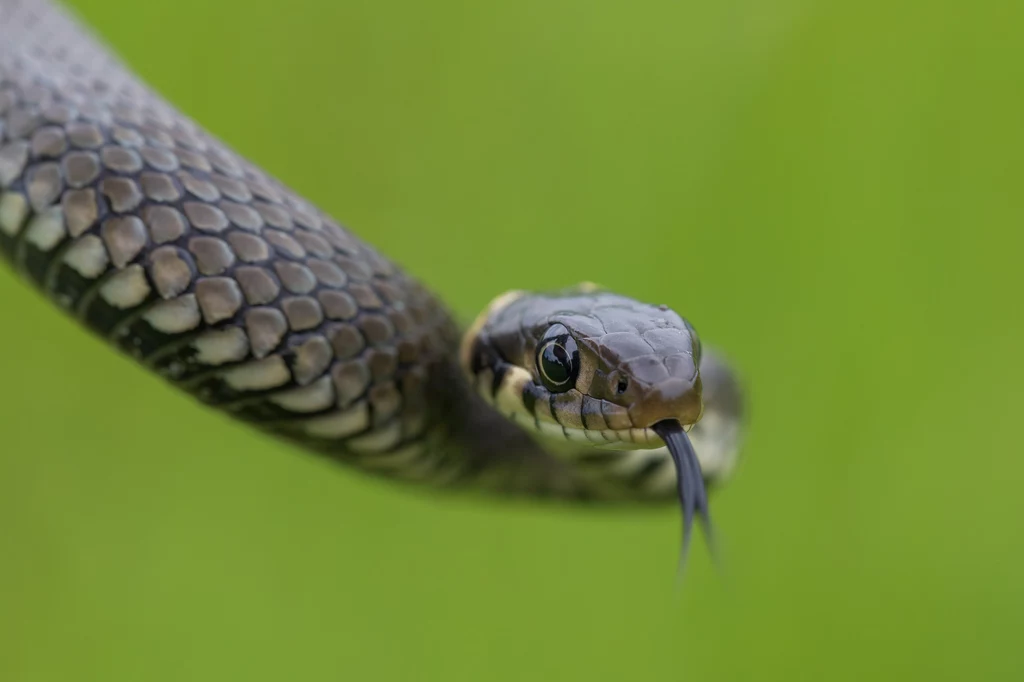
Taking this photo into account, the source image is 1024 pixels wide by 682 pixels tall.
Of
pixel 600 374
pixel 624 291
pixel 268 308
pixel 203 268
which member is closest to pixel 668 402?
pixel 600 374

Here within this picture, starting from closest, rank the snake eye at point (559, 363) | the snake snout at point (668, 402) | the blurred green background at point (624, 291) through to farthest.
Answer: the snake snout at point (668, 402) < the snake eye at point (559, 363) < the blurred green background at point (624, 291)

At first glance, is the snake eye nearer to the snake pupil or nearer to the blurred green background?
the snake pupil

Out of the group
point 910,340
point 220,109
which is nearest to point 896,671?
point 910,340

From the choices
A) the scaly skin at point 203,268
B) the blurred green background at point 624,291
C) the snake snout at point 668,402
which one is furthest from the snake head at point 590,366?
the blurred green background at point 624,291

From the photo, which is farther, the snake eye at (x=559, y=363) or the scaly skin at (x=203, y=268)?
the snake eye at (x=559, y=363)

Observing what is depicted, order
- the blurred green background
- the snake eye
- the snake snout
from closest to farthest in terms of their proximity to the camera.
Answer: the snake snout
the snake eye
the blurred green background

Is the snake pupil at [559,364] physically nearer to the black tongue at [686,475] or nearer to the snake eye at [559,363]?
the snake eye at [559,363]

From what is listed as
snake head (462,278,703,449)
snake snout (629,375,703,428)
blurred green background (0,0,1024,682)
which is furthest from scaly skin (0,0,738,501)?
blurred green background (0,0,1024,682)
